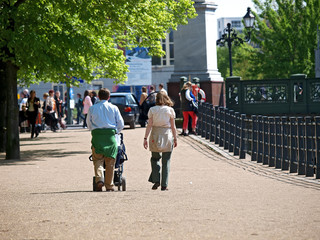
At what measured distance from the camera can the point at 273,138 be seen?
18766mm

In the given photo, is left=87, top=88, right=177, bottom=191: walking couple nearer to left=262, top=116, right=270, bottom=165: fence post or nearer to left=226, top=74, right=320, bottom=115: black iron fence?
left=262, top=116, right=270, bottom=165: fence post

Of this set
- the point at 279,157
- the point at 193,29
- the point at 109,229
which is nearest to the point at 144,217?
the point at 109,229

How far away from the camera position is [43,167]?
61.3ft

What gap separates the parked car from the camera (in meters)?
33.8

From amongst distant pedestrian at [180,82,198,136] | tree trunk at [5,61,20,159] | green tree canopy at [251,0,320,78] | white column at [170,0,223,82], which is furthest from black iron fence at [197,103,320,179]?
green tree canopy at [251,0,320,78]

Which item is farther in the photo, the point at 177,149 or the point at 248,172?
the point at 177,149

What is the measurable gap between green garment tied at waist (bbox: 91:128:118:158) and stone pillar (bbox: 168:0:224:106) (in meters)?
21.7

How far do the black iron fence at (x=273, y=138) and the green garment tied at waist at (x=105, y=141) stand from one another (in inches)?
182

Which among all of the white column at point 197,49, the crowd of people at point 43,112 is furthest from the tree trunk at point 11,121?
the white column at point 197,49

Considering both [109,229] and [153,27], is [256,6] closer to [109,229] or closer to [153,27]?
[153,27]

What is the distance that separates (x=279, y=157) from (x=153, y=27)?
26.4 feet

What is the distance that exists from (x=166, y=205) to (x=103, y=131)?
2.72 meters

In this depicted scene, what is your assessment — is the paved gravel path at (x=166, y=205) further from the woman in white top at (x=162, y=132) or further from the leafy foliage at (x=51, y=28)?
the leafy foliage at (x=51, y=28)

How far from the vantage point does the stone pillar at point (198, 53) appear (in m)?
34.2
